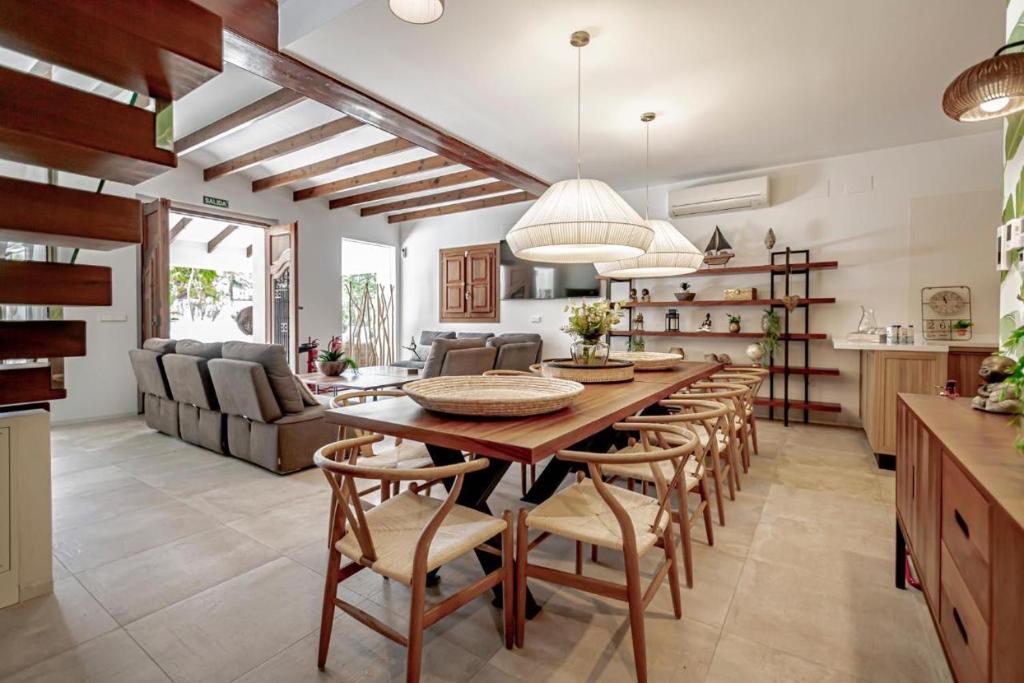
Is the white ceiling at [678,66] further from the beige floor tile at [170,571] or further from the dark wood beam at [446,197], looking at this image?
the beige floor tile at [170,571]

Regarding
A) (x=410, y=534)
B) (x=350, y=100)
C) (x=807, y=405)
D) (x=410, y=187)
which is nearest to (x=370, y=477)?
(x=410, y=534)

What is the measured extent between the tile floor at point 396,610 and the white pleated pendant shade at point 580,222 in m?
1.49

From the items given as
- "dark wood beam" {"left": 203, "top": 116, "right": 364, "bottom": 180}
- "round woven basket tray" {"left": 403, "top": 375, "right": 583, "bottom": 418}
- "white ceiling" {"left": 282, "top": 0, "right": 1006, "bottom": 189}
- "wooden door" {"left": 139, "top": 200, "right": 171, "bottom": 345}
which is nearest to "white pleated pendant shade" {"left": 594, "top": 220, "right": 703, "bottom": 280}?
"white ceiling" {"left": 282, "top": 0, "right": 1006, "bottom": 189}

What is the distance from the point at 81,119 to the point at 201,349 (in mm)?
2983

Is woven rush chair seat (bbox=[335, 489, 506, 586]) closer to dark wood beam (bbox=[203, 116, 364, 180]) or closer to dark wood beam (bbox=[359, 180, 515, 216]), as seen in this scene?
dark wood beam (bbox=[203, 116, 364, 180])

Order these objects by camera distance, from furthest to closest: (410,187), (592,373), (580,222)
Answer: (410,187), (592,373), (580,222)

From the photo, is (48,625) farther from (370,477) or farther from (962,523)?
(962,523)

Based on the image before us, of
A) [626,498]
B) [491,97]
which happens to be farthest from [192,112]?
[626,498]

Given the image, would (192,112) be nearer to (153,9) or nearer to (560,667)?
(153,9)

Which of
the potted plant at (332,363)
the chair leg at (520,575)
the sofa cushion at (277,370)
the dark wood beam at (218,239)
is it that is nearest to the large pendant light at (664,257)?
the chair leg at (520,575)

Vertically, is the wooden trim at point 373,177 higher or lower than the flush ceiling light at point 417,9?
higher

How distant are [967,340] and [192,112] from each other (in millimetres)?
7410

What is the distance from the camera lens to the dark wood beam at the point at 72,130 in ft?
3.56

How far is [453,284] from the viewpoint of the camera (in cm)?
780
